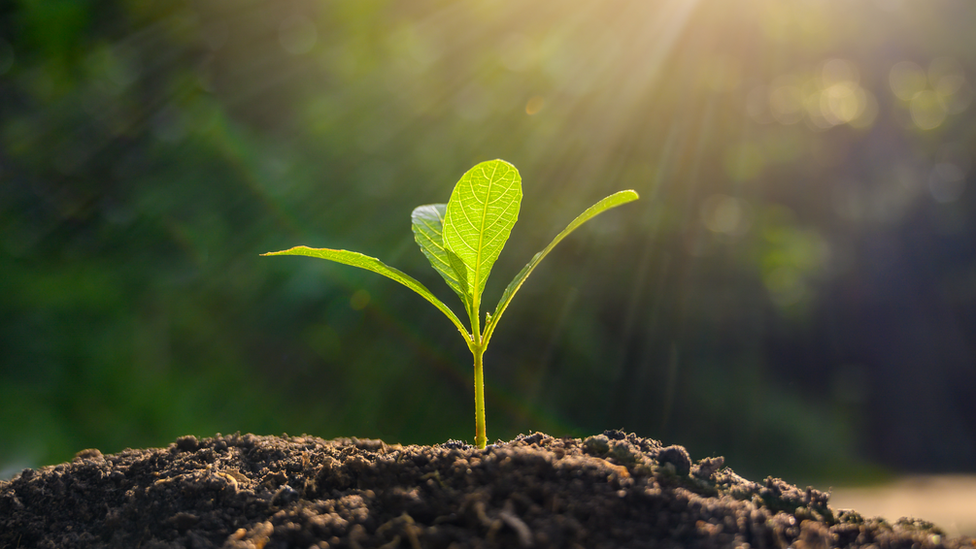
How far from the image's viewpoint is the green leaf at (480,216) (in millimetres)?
975

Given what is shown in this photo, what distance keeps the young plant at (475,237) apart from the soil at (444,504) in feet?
0.87

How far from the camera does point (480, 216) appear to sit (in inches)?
41.0

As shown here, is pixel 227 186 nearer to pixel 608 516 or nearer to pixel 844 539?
pixel 608 516

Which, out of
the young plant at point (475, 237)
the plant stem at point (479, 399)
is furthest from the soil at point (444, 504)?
the young plant at point (475, 237)

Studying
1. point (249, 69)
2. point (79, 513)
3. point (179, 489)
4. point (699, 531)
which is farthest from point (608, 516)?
point (249, 69)

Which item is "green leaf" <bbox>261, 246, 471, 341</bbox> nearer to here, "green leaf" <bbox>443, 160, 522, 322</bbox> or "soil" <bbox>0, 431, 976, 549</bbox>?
"green leaf" <bbox>443, 160, 522, 322</bbox>

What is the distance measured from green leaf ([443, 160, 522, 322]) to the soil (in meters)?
0.36

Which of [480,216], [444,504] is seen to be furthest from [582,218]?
[444,504]

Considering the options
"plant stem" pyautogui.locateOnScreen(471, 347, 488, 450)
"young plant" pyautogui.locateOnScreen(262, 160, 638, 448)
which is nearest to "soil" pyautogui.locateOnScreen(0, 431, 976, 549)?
"plant stem" pyautogui.locateOnScreen(471, 347, 488, 450)

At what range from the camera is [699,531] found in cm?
77

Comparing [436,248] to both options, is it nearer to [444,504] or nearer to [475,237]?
[475,237]

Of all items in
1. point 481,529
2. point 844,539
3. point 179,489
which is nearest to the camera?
point 481,529

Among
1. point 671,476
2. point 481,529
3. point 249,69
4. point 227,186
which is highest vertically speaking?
point 249,69

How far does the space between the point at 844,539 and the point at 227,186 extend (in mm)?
3318
